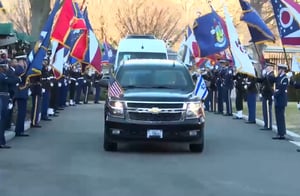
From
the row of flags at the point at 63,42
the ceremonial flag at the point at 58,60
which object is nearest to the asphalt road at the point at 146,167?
the row of flags at the point at 63,42

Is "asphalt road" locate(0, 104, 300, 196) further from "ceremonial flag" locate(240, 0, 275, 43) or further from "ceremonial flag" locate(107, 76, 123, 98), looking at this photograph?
"ceremonial flag" locate(240, 0, 275, 43)

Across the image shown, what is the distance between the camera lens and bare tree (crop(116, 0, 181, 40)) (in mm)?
51094

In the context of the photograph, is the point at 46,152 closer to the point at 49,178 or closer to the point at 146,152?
the point at 146,152

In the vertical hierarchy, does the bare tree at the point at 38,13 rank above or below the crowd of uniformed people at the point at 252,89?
above

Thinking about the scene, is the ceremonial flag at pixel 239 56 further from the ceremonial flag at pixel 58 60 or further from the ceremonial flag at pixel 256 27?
the ceremonial flag at pixel 58 60

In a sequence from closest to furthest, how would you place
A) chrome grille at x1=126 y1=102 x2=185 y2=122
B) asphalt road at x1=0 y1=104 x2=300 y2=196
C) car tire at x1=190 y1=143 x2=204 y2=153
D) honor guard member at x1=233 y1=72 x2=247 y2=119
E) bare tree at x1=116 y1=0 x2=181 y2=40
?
asphalt road at x1=0 y1=104 x2=300 y2=196, chrome grille at x1=126 y1=102 x2=185 y2=122, car tire at x1=190 y1=143 x2=204 y2=153, honor guard member at x1=233 y1=72 x2=247 y2=119, bare tree at x1=116 y1=0 x2=181 y2=40

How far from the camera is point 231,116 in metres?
24.5

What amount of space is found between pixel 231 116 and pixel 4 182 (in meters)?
15.1

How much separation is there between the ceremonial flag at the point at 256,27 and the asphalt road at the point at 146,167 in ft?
8.92

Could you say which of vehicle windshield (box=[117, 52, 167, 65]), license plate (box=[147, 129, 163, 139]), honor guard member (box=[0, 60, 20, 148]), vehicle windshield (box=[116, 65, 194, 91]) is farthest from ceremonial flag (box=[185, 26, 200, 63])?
license plate (box=[147, 129, 163, 139])

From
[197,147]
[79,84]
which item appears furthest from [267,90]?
[79,84]

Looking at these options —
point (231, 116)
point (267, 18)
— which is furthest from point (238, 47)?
point (267, 18)

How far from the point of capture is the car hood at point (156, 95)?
44.1ft

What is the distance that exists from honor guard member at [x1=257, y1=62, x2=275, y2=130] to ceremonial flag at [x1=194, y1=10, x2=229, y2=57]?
203 inches
